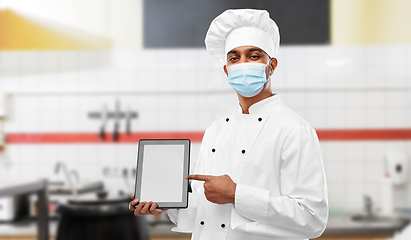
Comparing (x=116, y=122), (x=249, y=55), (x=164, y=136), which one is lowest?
(x=164, y=136)

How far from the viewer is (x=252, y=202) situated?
3.00 feet

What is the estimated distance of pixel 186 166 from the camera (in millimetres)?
1021

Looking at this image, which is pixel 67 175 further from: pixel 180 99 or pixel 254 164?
pixel 254 164

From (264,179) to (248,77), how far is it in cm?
27

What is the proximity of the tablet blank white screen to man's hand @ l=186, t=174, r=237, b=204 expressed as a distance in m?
0.08

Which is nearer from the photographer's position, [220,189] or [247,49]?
[220,189]

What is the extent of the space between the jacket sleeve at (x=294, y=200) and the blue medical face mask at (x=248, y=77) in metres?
0.17

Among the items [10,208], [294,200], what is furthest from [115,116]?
[294,200]

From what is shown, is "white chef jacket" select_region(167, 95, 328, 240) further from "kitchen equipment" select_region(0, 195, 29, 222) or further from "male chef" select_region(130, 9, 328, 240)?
"kitchen equipment" select_region(0, 195, 29, 222)

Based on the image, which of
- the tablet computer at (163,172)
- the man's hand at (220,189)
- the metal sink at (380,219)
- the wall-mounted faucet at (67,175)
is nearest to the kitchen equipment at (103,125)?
the wall-mounted faucet at (67,175)

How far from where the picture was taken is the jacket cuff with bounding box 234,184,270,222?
0.91 m

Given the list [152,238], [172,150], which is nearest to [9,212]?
[152,238]

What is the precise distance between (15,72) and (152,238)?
173 centimetres

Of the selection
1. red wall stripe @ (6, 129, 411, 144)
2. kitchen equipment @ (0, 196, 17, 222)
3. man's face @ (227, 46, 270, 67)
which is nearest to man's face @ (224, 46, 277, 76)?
man's face @ (227, 46, 270, 67)
